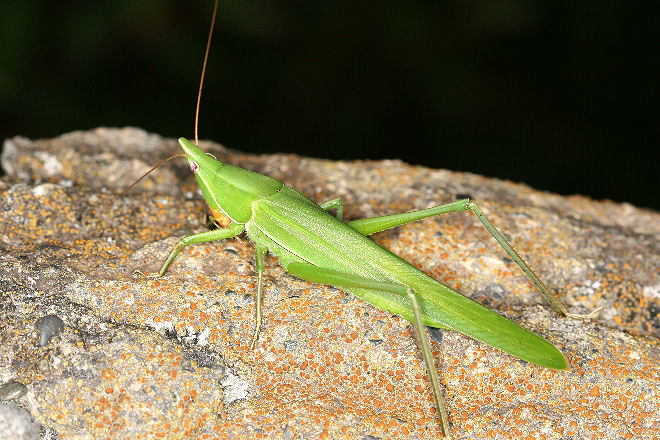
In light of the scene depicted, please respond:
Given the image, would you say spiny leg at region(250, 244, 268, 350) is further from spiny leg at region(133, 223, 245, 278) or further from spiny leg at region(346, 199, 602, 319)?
spiny leg at region(346, 199, 602, 319)

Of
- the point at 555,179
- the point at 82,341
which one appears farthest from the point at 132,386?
the point at 555,179

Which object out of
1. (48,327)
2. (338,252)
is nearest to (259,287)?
(338,252)

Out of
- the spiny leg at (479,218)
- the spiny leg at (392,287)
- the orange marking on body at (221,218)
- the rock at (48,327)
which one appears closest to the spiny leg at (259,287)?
the spiny leg at (392,287)

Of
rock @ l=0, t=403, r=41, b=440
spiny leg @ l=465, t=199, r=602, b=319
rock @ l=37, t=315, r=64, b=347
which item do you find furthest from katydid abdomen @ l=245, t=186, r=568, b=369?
rock @ l=0, t=403, r=41, b=440

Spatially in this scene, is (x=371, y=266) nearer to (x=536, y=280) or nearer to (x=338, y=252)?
(x=338, y=252)

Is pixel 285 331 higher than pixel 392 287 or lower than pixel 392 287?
lower

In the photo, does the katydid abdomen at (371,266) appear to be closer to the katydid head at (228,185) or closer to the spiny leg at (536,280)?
the katydid head at (228,185)

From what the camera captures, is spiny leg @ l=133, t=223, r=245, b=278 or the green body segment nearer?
the green body segment
